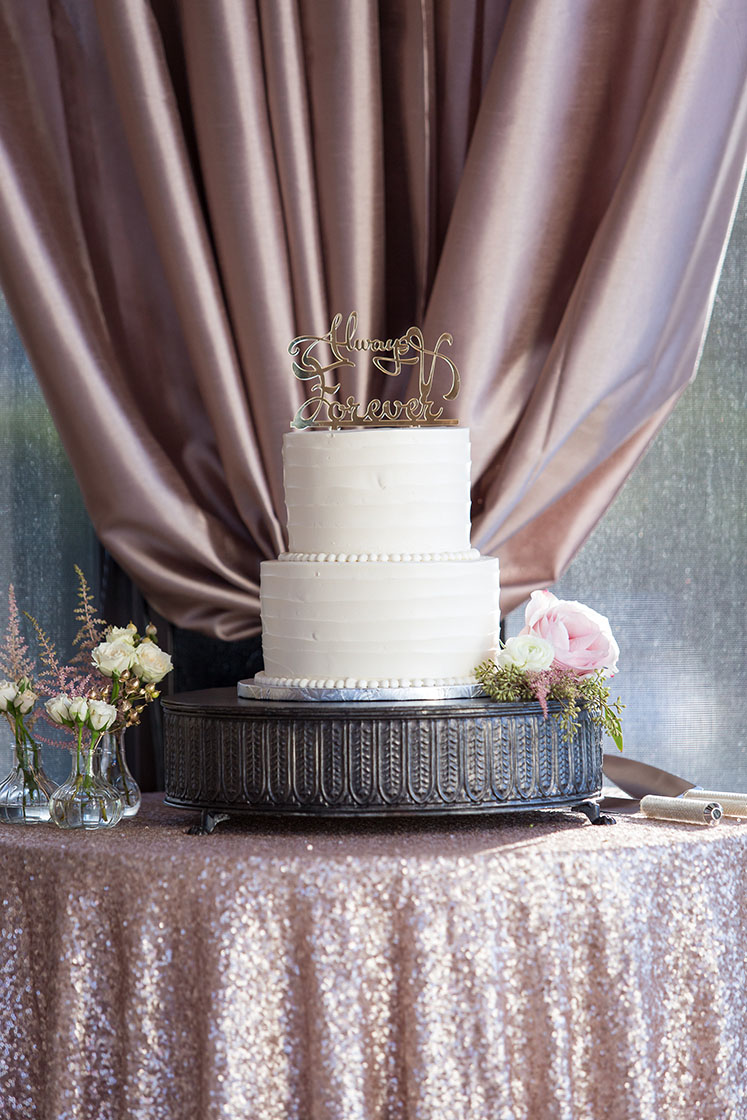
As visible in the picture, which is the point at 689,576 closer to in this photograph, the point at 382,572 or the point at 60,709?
the point at 382,572

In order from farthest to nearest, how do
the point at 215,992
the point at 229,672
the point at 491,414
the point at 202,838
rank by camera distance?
1. the point at 229,672
2. the point at 491,414
3. the point at 202,838
4. the point at 215,992

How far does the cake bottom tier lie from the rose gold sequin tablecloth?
0.58ft

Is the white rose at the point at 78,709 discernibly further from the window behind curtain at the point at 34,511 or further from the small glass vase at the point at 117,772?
the window behind curtain at the point at 34,511

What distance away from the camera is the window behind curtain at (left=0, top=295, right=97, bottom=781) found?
6.75ft

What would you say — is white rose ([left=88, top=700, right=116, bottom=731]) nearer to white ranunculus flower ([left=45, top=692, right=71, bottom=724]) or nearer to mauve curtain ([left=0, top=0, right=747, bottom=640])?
white ranunculus flower ([left=45, top=692, right=71, bottom=724])

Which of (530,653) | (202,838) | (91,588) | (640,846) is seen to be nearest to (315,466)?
(530,653)

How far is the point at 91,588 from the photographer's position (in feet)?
6.74

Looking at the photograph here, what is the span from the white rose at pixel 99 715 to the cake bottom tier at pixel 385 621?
8.6 inches

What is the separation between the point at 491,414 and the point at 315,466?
41cm

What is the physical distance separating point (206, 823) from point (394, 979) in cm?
29

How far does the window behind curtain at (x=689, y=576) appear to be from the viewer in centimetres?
197

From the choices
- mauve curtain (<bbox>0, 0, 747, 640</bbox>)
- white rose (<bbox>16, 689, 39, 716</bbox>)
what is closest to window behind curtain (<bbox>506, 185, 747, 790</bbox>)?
mauve curtain (<bbox>0, 0, 747, 640</bbox>)

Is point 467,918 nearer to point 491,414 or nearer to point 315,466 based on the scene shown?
point 315,466

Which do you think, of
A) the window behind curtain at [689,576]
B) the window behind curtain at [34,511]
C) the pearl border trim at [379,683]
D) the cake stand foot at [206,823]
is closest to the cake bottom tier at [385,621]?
the pearl border trim at [379,683]
